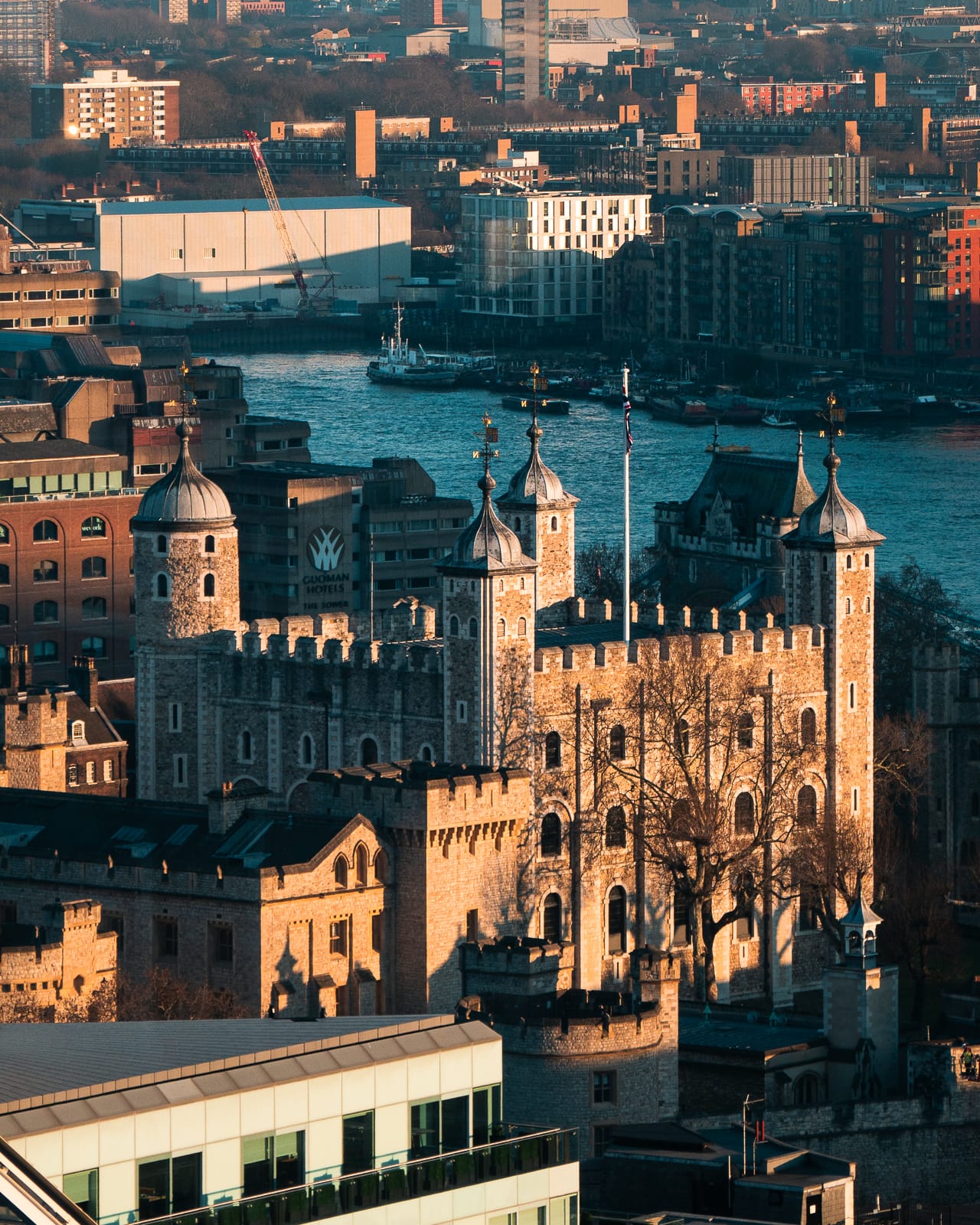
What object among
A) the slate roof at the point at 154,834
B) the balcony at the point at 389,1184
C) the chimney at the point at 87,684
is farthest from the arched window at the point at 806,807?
the balcony at the point at 389,1184

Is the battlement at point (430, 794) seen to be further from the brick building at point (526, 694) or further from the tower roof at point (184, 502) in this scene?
the tower roof at point (184, 502)

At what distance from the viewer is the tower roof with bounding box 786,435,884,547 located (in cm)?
8831

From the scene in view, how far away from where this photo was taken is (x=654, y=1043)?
70.7 m

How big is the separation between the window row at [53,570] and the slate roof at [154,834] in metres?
44.5

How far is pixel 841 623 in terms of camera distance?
290ft

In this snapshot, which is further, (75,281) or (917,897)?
(75,281)

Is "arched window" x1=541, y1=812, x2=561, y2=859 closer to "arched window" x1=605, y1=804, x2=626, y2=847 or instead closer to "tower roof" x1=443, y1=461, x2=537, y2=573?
"arched window" x1=605, y1=804, x2=626, y2=847

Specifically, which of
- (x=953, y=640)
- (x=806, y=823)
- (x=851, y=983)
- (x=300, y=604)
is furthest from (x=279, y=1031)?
(x=300, y=604)

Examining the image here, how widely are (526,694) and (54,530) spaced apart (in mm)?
47066

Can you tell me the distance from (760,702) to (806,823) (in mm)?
2681

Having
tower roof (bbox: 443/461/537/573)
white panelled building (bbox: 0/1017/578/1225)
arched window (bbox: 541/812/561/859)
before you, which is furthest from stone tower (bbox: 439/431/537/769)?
white panelled building (bbox: 0/1017/578/1225)

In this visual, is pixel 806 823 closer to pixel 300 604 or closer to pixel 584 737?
pixel 584 737

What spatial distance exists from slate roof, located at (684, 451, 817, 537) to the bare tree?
1910 centimetres

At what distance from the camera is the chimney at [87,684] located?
9744 cm
